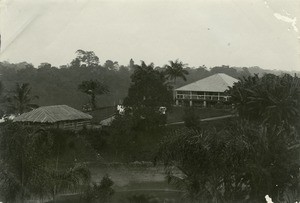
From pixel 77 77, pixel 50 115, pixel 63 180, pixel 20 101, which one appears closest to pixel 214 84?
pixel 77 77

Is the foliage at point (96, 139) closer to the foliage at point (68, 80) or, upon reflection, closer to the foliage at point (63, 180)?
the foliage at point (68, 80)

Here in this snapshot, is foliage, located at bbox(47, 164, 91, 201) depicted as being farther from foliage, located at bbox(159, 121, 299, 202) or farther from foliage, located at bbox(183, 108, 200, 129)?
foliage, located at bbox(183, 108, 200, 129)

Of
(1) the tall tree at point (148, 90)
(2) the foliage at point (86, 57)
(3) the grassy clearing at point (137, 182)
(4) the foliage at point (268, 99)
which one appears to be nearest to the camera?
(4) the foliage at point (268, 99)

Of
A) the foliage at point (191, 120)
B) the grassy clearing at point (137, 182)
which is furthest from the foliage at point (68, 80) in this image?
the grassy clearing at point (137, 182)

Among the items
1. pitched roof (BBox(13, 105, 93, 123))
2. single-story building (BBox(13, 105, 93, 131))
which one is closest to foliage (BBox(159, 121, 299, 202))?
single-story building (BBox(13, 105, 93, 131))

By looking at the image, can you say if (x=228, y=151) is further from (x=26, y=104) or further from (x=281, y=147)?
(x=26, y=104)

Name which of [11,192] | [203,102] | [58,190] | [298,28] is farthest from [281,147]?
[203,102]
